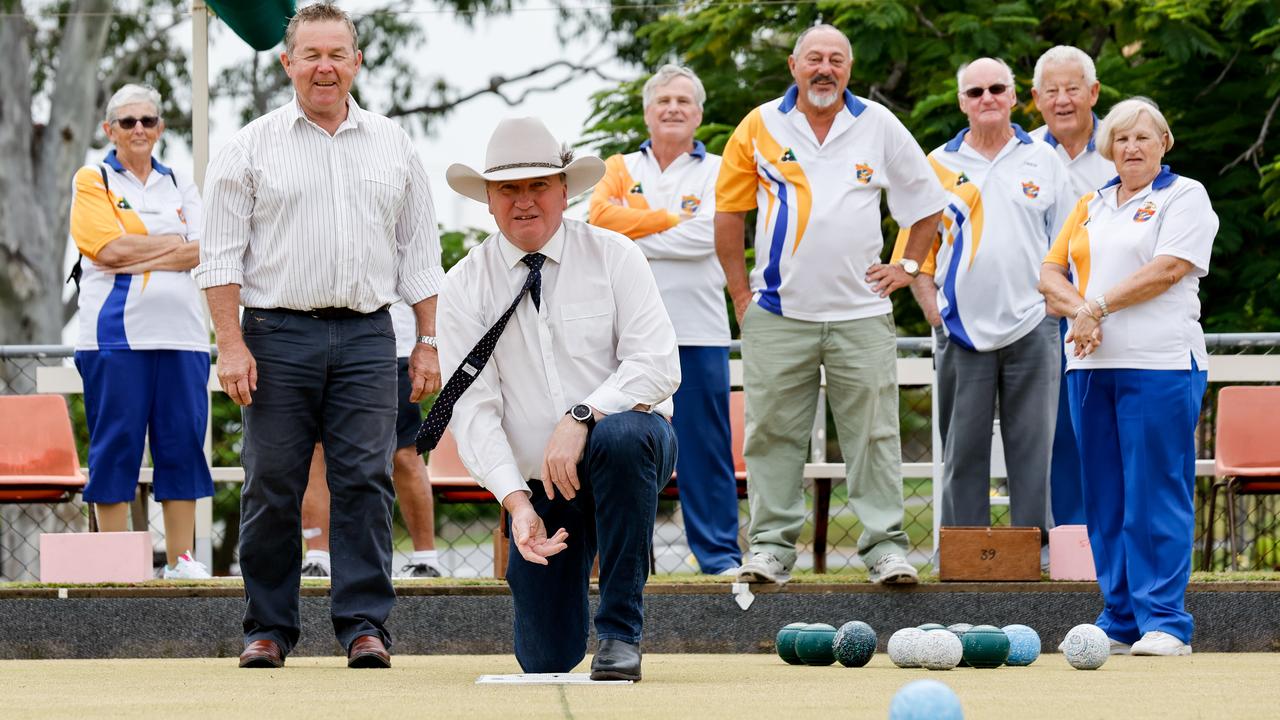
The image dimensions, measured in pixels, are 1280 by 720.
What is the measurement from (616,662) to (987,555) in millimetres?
2455

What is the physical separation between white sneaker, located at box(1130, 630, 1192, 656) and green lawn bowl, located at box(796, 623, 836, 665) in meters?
1.11

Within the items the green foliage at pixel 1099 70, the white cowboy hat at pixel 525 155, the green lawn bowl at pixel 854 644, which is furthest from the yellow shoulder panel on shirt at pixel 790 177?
the green foliage at pixel 1099 70

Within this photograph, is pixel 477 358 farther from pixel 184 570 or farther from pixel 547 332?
pixel 184 570

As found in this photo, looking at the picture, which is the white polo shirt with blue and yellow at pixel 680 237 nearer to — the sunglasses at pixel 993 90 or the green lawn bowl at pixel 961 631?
the sunglasses at pixel 993 90

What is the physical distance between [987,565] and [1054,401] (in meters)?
0.84

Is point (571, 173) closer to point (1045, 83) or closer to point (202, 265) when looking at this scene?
point (202, 265)

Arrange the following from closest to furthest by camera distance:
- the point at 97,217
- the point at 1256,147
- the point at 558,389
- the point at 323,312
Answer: the point at 558,389 < the point at 323,312 < the point at 97,217 < the point at 1256,147

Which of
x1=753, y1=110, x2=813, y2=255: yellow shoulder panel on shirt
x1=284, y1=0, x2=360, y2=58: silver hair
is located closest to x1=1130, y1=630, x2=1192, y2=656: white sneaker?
x1=753, y1=110, x2=813, y2=255: yellow shoulder panel on shirt

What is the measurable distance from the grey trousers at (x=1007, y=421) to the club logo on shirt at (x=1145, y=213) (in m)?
1.00

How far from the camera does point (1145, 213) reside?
20.3 ft

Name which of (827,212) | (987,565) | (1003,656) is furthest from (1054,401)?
(1003,656)

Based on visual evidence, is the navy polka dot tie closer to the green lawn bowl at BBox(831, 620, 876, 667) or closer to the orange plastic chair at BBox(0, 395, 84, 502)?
the green lawn bowl at BBox(831, 620, 876, 667)

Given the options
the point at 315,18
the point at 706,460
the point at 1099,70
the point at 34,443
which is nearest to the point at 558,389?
the point at 315,18

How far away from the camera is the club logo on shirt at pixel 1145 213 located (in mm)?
6172
